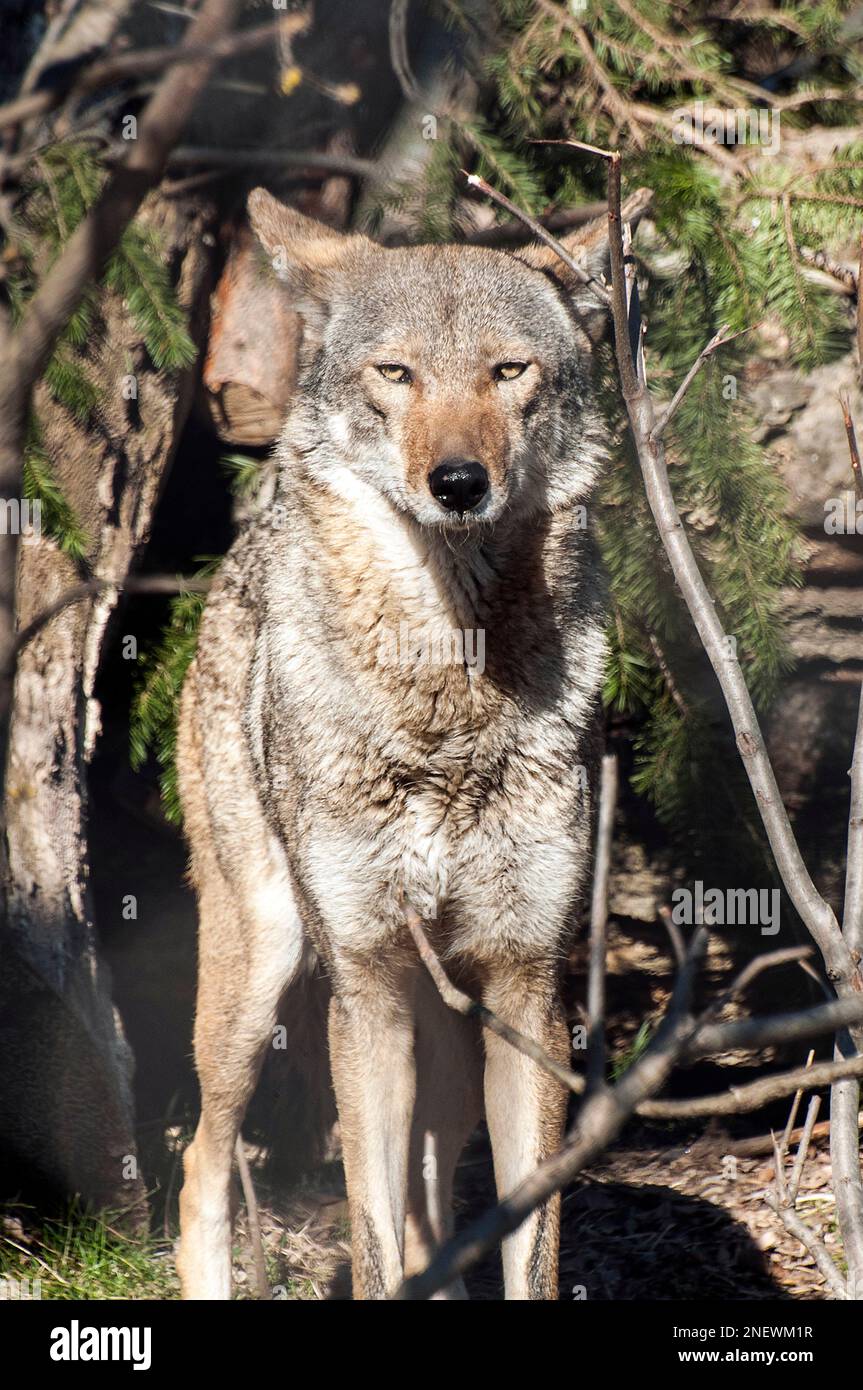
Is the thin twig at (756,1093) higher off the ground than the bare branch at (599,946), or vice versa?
the bare branch at (599,946)

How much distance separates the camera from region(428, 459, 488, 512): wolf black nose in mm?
3199

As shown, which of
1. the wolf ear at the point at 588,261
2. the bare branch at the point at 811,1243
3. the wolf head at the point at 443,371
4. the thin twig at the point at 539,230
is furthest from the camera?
the wolf ear at the point at 588,261

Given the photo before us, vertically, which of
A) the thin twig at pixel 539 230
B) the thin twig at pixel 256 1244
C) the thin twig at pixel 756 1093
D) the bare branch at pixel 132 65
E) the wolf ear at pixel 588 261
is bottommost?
the thin twig at pixel 256 1244

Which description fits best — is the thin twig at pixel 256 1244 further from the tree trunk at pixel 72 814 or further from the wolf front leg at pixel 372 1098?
the tree trunk at pixel 72 814

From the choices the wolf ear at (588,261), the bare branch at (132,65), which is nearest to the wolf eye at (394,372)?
the wolf ear at (588,261)

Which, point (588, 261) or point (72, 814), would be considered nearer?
point (588, 261)

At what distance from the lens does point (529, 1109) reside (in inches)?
147

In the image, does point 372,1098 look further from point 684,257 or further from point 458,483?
point 684,257

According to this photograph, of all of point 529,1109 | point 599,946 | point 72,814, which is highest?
point 72,814

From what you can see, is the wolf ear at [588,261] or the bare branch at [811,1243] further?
the wolf ear at [588,261]

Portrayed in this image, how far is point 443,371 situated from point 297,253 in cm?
83

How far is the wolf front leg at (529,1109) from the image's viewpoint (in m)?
3.63

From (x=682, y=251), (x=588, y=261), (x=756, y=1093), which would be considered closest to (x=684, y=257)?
(x=682, y=251)

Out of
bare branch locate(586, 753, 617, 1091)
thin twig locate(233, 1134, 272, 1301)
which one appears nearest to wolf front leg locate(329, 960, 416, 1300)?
thin twig locate(233, 1134, 272, 1301)
